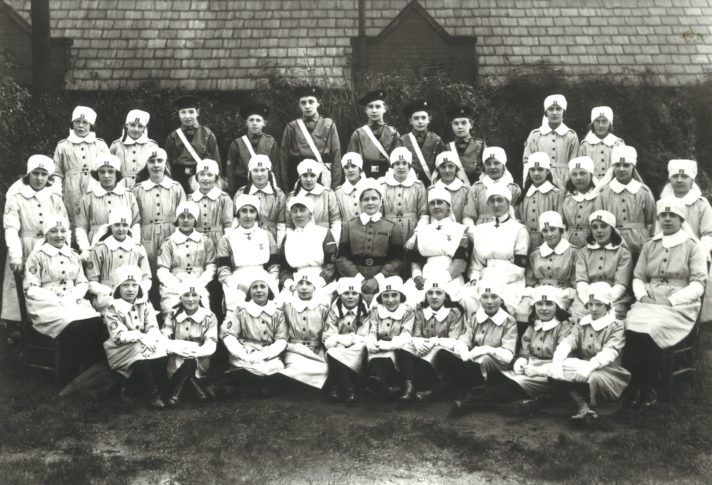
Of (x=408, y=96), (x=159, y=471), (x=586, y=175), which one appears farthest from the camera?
(x=408, y=96)

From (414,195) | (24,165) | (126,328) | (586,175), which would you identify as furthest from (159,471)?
(24,165)

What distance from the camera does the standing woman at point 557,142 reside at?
28.3 ft

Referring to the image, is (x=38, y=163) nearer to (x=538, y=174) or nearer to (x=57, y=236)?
(x=57, y=236)

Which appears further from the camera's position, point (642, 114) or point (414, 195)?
point (642, 114)

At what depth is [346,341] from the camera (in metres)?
6.95

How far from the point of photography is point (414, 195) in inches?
325

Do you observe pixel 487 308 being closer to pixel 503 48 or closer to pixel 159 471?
pixel 159 471

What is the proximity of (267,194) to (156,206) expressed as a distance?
1073 millimetres

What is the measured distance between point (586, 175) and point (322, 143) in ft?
9.11

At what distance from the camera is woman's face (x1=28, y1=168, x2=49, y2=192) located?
7.77 meters

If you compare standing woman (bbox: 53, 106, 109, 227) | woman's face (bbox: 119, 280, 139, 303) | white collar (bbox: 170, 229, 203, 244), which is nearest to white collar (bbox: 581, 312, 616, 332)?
white collar (bbox: 170, 229, 203, 244)

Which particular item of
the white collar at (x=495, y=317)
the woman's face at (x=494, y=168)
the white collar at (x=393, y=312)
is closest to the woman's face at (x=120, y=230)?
the white collar at (x=393, y=312)

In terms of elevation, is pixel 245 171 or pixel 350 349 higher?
pixel 245 171

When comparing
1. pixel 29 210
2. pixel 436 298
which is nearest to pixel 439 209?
pixel 436 298
